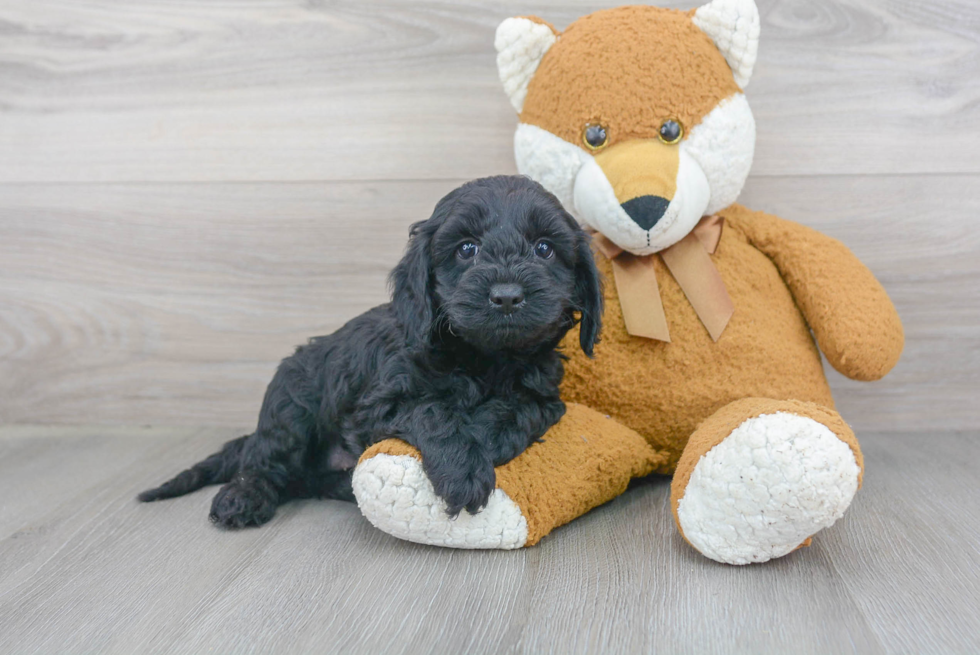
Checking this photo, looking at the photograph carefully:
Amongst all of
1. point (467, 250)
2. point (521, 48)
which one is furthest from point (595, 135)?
point (467, 250)

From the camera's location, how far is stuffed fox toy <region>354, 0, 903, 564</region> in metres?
1.32

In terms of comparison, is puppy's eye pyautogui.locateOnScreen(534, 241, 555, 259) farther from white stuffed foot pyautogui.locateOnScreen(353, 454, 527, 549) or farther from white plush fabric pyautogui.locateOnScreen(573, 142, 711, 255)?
white stuffed foot pyautogui.locateOnScreen(353, 454, 527, 549)

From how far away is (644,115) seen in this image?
1415 millimetres

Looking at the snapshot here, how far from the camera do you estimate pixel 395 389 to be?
130cm

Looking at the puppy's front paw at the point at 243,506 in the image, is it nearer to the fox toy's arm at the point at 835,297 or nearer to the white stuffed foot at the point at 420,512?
the white stuffed foot at the point at 420,512

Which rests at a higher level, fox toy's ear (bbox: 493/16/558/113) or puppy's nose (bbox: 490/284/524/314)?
fox toy's ear (bbox: 493/16/558/113)

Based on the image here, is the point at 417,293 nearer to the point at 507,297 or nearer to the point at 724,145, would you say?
the point at 507,297

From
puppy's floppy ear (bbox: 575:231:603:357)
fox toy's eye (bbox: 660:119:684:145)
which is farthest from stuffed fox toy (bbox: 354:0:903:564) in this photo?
puppy's floppy ear (bbox: 575:231:603:357)

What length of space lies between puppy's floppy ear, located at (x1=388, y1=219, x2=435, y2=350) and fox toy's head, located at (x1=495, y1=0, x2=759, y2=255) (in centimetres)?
36

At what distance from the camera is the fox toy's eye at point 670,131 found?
56.0 inches

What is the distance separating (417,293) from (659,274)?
0.54 metres

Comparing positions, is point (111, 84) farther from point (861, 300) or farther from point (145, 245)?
point (861, 300)

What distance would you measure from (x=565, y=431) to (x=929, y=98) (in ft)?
4.10

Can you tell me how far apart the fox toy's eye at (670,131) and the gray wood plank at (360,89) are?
21.4 inches
